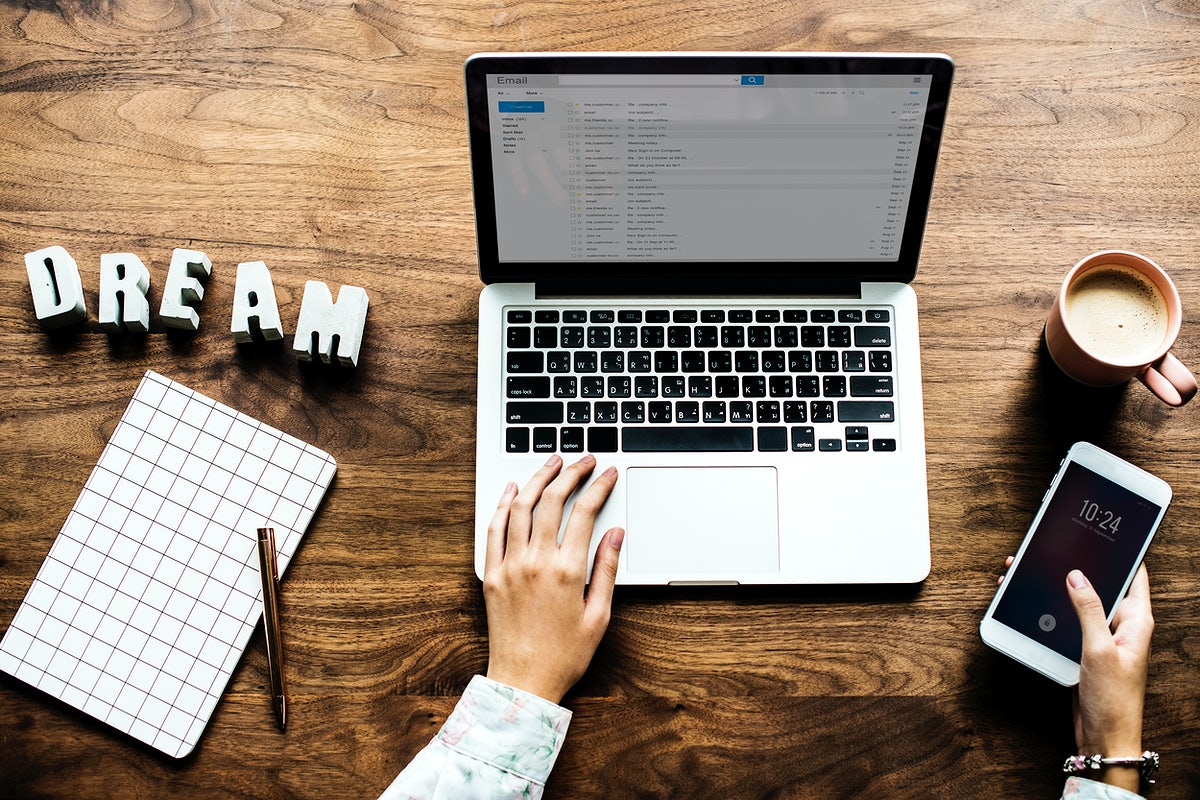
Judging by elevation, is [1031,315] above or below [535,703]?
above

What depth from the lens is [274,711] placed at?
913 millimetres

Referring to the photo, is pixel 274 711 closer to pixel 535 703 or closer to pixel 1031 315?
pixel 535 703

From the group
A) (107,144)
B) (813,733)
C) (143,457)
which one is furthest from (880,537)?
(107,144)

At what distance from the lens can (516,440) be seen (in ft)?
3.04

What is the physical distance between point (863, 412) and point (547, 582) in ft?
1.20

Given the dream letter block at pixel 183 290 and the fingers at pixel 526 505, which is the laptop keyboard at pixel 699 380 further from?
the dream letter block at pixel 183 290

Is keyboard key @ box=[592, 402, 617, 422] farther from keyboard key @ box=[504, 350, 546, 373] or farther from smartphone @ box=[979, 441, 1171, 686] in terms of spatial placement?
smartphone @ box=[979, 441, 1171, 686]

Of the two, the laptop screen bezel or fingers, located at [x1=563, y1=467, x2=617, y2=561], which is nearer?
the laptop screen bezel

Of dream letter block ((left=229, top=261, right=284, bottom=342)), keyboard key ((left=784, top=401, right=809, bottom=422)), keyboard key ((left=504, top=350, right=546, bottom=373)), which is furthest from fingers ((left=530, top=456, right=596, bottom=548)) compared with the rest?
dream letter block ((left=229, top=261, right=284, bottom=342))

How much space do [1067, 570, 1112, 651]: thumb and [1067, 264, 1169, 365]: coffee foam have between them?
231 mm

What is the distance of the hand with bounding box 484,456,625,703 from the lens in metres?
0.89

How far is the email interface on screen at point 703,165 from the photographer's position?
806mm

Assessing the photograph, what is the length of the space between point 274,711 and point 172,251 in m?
0.51

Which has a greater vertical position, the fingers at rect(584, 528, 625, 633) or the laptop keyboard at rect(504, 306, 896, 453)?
the laptop keyboard at rect(504, 306, 896, 453)
